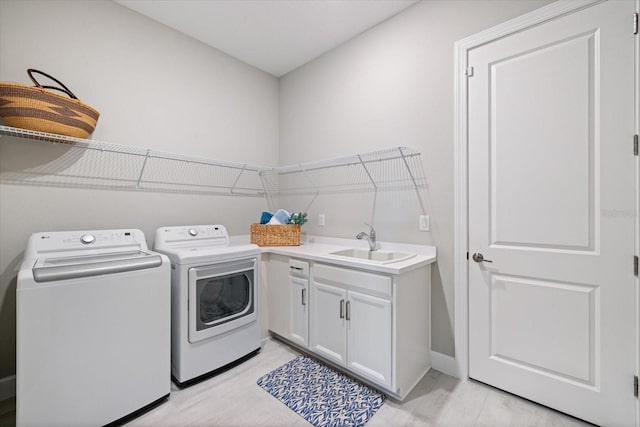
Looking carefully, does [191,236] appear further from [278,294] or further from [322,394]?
[322,394]

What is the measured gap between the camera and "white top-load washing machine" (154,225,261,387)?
184 centimetres

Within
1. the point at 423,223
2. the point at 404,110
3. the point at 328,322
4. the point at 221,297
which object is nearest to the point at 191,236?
the point at 221,297

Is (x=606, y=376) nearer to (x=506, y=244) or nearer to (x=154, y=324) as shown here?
(x=506, y=244)

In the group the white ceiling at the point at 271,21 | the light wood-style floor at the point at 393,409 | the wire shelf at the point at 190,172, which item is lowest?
the light wood-style floor at the point at 393,409

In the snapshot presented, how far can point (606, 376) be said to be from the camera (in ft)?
4.72

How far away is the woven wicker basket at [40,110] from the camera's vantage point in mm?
1570

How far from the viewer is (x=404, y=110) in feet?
7.30

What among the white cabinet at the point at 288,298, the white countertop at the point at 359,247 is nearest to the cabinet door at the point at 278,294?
the white cabinet at the point at 288,298

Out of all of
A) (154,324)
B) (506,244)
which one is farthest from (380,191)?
(154,324)

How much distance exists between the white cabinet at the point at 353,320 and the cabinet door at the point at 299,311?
0.23 feet

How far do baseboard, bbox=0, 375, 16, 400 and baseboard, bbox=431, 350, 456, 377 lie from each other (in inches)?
110

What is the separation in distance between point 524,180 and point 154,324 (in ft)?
7.78

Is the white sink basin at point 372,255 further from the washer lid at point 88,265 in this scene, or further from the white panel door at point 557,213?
the washer lid at point 88,265

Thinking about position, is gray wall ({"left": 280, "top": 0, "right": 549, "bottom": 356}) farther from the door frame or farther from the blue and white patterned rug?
the blue and white patterned rug
